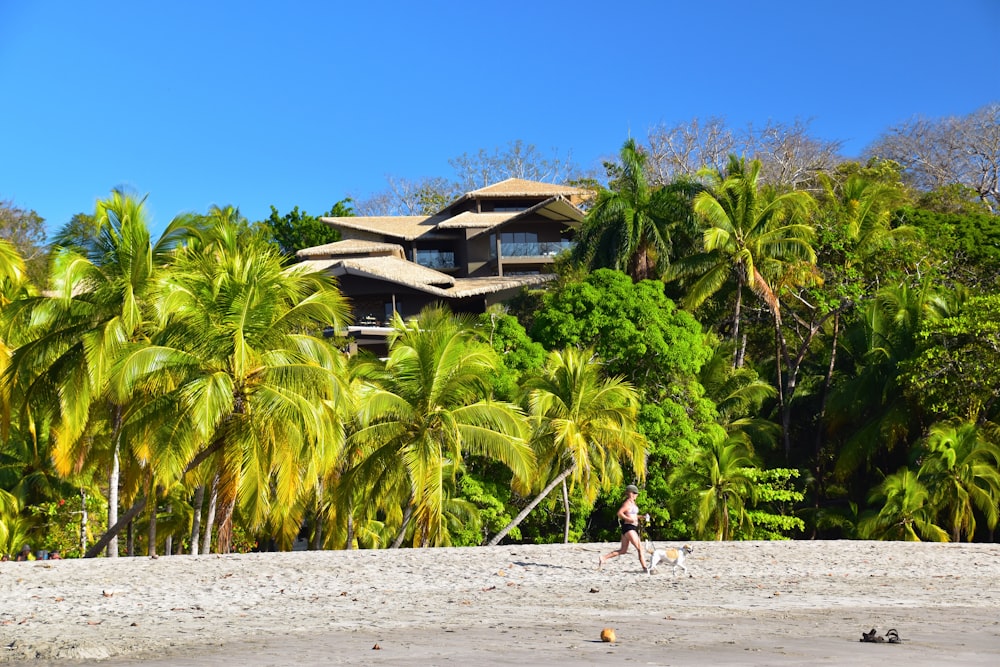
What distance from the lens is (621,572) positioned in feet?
57.5

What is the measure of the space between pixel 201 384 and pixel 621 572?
765 centimetres

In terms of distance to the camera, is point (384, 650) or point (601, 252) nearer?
point (384, 650)

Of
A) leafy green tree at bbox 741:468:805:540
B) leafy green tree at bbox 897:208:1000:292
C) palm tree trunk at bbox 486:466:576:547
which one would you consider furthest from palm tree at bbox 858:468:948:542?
leafy green tree at bbox 897:208:1000:292

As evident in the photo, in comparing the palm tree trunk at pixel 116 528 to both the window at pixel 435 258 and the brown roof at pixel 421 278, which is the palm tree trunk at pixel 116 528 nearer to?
the brown roof at pixel 421 278

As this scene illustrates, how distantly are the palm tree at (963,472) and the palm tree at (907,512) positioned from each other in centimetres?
35

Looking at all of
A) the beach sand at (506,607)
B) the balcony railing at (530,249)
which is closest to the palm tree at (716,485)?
the beach sand at (506,607)

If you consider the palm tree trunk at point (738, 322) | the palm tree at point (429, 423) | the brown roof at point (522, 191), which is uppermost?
the brown roof at point (522, 191)

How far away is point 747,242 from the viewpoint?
3719cm

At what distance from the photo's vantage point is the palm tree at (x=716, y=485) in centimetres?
3178

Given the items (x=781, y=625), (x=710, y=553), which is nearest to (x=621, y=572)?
(x=710, y=553)

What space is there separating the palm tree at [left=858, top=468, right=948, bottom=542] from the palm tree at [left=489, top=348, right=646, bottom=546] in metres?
7.51

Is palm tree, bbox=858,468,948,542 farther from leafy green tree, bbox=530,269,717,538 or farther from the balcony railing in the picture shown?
the balcony railing

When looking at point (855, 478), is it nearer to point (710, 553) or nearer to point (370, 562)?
point (710, 553)

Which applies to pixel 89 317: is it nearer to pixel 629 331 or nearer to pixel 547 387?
pixel 547 387
